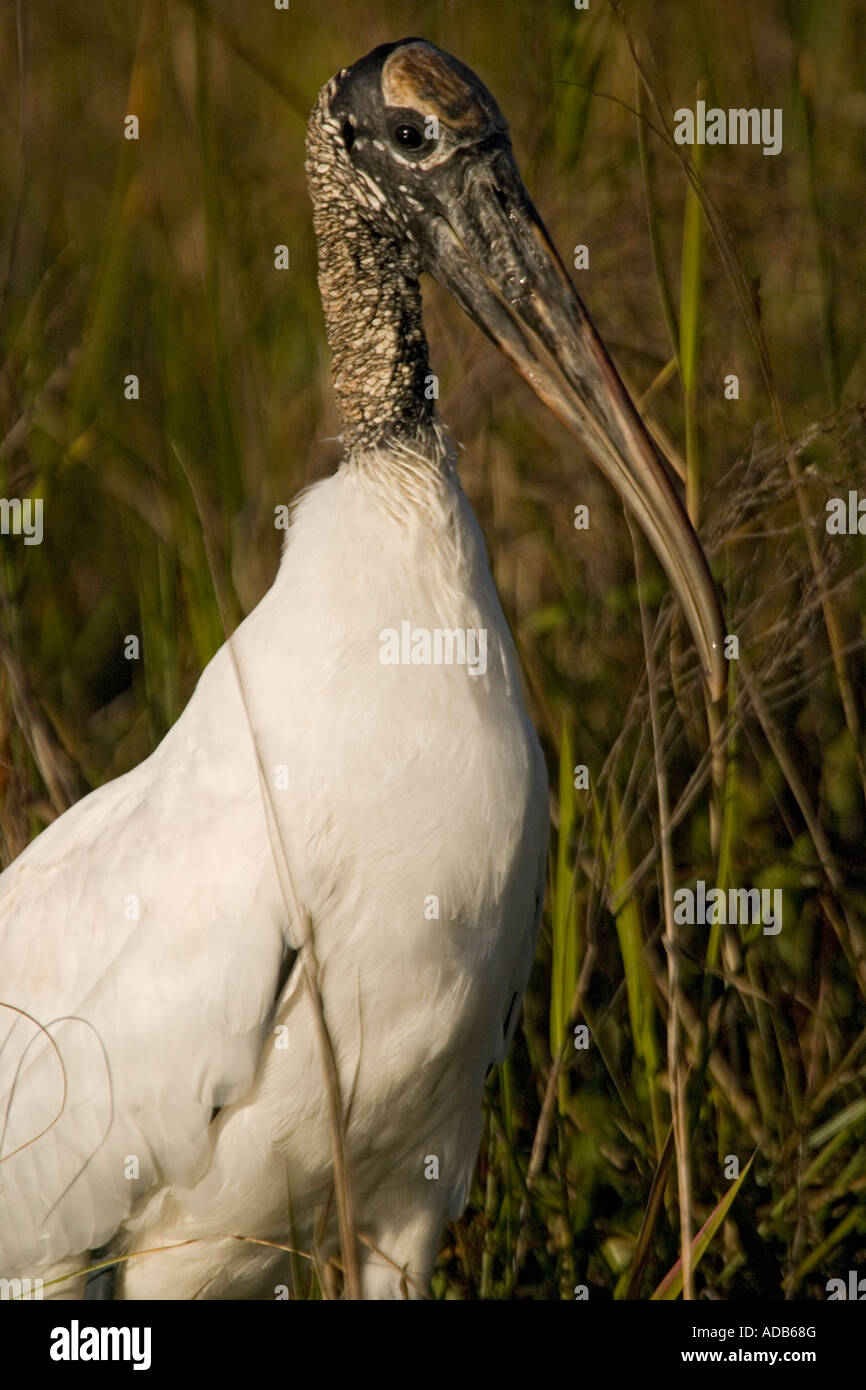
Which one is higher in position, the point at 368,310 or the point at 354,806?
the point at 368,310

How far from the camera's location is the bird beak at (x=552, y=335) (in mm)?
2146

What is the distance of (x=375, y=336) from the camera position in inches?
89.9

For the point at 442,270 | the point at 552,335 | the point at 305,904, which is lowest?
the point at 305,904

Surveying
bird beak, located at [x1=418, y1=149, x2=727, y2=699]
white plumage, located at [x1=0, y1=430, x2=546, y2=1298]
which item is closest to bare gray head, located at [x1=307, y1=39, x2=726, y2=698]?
bird beak, located at [x1=418, y1=149, x2=727, y2=699]

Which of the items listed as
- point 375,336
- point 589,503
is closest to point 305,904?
point 375,336

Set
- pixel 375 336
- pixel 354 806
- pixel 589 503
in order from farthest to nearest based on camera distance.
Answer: pixel 589 503 → pixel 375 336 → pixel 354 806

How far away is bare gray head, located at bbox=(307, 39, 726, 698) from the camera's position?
2.16 m

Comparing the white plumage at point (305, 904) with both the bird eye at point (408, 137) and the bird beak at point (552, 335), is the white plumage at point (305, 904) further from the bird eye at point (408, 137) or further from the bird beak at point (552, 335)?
the bird eye at point (408, 137)

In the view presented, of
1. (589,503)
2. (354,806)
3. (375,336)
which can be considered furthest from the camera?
(589,503)

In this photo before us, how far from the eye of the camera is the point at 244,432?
364 cm

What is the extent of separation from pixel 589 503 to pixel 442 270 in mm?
1206

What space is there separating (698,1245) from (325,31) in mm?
2778

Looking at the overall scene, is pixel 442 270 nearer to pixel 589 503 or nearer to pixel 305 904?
pixel 305 904
